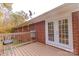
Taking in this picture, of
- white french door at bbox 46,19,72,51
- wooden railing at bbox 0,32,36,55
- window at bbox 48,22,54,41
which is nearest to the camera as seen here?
wooden railing at bbox 0,32,36,55

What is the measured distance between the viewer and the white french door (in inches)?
149

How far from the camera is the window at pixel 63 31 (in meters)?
3.81

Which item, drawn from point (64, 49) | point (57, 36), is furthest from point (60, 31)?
point (64, 49)

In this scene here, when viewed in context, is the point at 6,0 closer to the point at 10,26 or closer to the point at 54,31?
the point at 10,26

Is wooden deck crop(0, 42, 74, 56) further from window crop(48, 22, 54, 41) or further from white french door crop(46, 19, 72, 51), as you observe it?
window crop(48, 22, 54, 41)

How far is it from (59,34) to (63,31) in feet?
0.53

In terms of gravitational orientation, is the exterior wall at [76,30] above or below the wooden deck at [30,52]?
above

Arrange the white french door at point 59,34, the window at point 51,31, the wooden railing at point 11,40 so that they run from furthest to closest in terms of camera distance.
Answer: the window at point 51,31
the white french door at point 59,34
the wooden railing at point 11,40

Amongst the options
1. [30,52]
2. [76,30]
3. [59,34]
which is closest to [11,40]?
[30,52]

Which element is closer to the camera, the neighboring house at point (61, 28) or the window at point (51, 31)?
the neighboring house at point (61, 28)

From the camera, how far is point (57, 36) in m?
4.16

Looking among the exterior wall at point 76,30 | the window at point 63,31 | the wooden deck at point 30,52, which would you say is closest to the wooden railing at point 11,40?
the wooden deck at point 30,52

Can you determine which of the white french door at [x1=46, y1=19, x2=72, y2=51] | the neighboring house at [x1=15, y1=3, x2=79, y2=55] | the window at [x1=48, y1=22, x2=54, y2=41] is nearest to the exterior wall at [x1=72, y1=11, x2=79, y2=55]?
the neighboring house at [x1=15, y1=3, x2=79, y2=55]

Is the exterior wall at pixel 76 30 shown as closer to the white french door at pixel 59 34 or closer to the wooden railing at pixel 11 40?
the white french door at pixel 59 34
